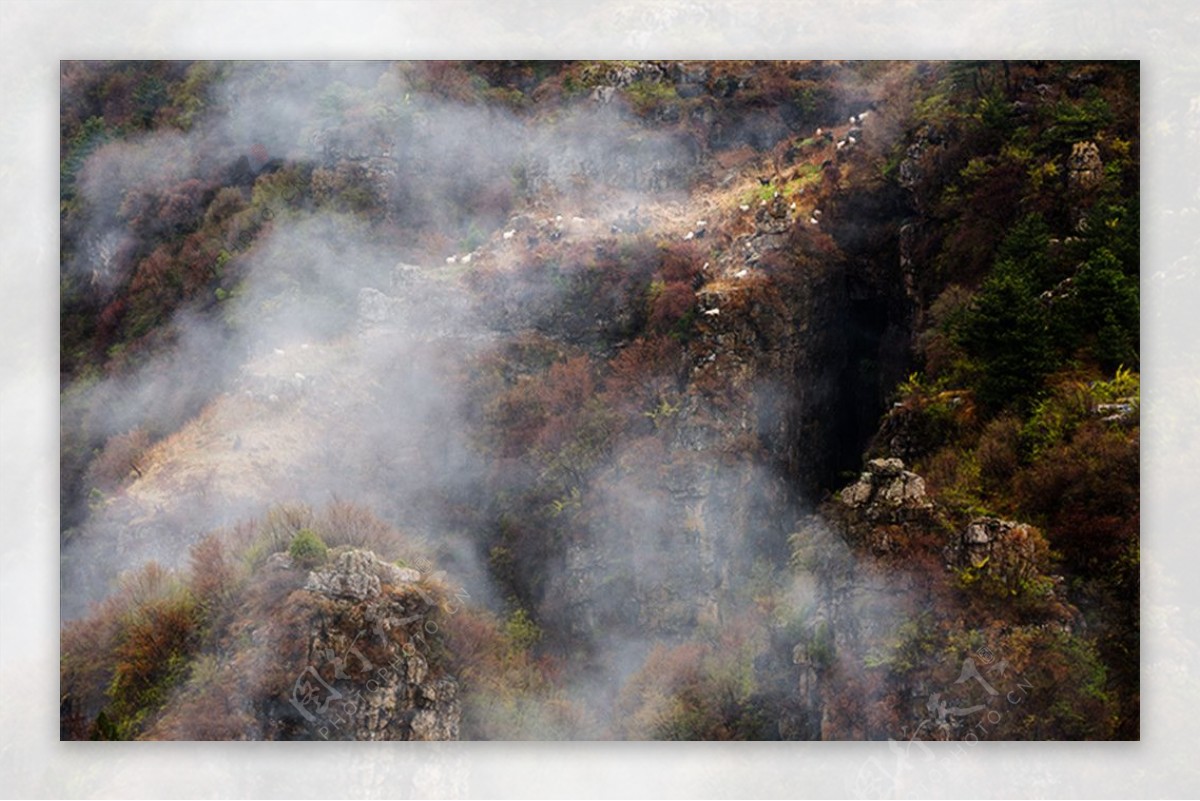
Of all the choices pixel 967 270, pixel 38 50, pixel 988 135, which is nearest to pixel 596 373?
pixel 967 270

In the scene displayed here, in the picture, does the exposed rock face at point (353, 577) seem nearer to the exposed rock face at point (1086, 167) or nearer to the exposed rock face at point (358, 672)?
the exposed rock face at point (358, 672)

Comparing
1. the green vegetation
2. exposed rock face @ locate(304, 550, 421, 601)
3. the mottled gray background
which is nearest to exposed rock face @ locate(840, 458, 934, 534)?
the mottled gray background

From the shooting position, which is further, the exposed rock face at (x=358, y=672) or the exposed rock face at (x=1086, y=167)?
the exposed rock face at (x=1086, y=167)

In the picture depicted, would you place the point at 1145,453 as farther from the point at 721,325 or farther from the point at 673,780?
the point at 673,780

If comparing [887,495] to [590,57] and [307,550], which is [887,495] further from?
[307,550]

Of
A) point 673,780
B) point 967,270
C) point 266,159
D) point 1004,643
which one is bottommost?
point 673,780

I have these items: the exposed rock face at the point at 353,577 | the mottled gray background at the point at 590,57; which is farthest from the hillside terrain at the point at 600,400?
the mottled gray background at the point at 590,57
